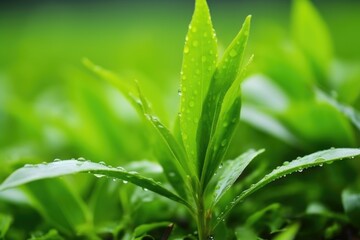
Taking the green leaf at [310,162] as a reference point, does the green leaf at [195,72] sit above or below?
above

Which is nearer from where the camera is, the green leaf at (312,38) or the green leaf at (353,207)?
the green leaf at (353,207)

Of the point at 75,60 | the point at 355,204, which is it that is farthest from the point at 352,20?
the point at 355,204

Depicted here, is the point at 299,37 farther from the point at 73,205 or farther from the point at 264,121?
the point at 73,205

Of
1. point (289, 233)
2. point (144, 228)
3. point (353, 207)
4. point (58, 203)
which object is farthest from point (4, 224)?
point (353, 207)

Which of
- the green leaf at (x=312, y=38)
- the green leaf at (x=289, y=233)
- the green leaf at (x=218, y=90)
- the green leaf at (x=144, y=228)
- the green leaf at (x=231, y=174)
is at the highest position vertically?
the green leaf at (x=312, y=38)

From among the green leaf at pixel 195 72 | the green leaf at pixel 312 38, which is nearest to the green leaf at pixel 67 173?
the green leaf at pixel 195 72

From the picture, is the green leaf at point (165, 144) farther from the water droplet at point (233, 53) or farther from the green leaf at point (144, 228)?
the water droplet at point (233, 53)
